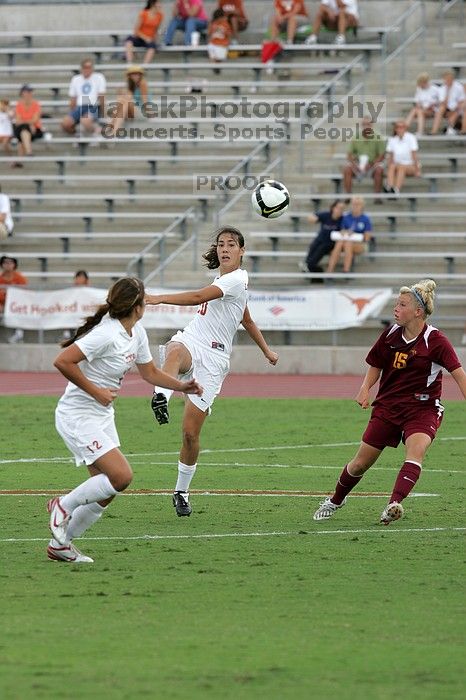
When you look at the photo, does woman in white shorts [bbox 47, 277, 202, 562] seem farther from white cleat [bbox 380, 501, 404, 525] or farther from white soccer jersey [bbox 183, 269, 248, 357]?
white soccer jersey [bbox 183, 269, 248, 357]

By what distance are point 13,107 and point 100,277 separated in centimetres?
659

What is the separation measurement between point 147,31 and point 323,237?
974 cm

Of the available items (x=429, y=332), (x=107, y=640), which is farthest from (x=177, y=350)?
(x=107, y=640)

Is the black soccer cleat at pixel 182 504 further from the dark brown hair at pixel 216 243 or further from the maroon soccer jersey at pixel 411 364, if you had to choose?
the dark brown hair at pixel 216 243

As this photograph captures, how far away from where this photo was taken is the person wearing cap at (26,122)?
105ft

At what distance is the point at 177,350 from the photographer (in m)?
11.6

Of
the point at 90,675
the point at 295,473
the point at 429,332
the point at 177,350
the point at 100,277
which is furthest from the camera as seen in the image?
the point at 100,277

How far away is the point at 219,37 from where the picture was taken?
33.1 m

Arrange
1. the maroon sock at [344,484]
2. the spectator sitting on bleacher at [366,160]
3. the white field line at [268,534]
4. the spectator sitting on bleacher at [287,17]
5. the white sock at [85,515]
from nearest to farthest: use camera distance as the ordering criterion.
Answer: the white sock at [85,515]
the white field line at [268,534]
the maroon sock at [344,484]
the spectator sitting on bleacher at [366,160]
the spectator sitting on bleacher at [287,17]

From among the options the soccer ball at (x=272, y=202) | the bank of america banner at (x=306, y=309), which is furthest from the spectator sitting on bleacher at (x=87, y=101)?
the soccer ball at (x=272, y=202)

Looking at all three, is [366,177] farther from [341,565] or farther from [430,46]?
[341,565]

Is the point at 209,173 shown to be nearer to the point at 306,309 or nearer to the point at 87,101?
the point at 87,101

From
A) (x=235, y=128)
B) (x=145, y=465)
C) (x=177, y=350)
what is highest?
(x=235, y=128)

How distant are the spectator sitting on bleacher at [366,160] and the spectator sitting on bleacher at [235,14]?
612 cm
